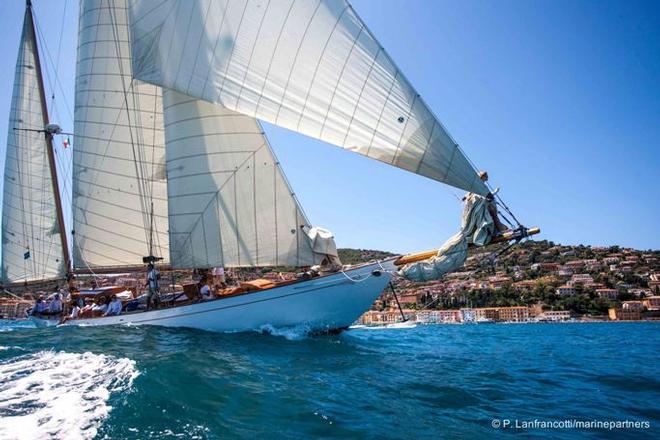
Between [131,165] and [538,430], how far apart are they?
16.8m

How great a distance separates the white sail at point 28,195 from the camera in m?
19.5

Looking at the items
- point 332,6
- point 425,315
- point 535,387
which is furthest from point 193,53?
point 425,315

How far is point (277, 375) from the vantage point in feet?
21.8

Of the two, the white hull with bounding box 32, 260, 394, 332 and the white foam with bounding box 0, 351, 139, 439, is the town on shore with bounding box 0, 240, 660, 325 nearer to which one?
the white hull with bounding box 32, 260, 394, 332

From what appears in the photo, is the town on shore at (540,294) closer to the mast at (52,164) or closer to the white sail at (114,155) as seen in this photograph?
the mast at (52,164)

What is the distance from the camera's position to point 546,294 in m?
65.8

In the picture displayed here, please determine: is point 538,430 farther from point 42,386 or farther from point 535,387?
point 42,386

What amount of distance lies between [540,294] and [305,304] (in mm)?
65888

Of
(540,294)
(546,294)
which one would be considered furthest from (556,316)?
(540,294)

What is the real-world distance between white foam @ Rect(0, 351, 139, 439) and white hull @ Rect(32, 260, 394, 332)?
4722 mm

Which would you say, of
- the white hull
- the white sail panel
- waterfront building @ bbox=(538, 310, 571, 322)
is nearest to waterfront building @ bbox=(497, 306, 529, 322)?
waterfront building @ bbox=(538, 310, 571, 322)

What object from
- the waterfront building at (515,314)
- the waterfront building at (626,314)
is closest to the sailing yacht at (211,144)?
the waterfront building at (626,314)

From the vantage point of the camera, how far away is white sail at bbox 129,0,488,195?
29.7ft

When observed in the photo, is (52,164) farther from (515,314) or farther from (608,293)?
(608,293)
